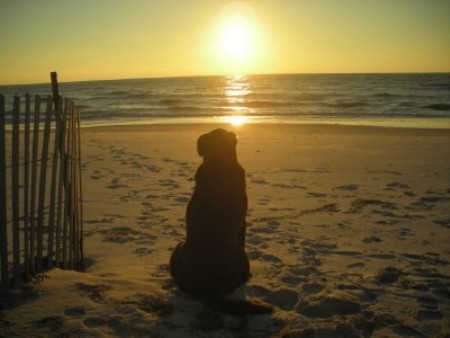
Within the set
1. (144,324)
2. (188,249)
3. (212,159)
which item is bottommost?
(144,324)

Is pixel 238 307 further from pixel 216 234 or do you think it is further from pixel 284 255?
pixel 284 255

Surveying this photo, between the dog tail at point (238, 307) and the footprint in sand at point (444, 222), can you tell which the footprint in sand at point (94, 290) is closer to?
the dog tail at point (238, 307)

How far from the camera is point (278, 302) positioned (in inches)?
156

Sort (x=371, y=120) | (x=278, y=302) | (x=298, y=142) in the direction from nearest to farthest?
(x=278, y=302), (x=298, y=142), (x=371, y=120)

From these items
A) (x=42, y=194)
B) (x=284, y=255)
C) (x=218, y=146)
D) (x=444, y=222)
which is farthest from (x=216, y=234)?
(x=444, y=222)

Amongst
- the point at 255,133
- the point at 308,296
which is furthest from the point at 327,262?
the point at 255,133

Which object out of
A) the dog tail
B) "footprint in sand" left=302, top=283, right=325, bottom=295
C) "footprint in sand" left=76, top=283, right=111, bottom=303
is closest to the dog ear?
the dog tail

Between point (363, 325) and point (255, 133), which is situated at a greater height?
point (255, 133)

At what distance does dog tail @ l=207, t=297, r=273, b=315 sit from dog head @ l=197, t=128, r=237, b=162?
132 cm

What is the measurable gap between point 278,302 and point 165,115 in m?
24.8

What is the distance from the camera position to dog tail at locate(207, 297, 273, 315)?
11.7 feet

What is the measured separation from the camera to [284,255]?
507 centimetres

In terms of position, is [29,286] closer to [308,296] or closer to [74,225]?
[74,225]

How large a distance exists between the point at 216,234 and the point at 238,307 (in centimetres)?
66
